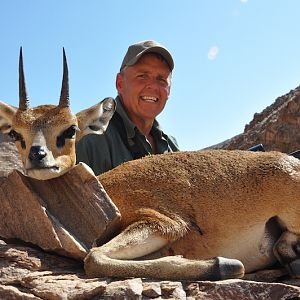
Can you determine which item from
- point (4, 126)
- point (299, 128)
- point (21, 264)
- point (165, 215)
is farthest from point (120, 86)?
point (299, 128)

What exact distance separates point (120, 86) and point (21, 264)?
548cm

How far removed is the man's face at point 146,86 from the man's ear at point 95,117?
1950mm

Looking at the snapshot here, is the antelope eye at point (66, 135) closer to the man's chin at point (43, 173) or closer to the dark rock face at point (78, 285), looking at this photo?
the man's chin at point (43, 173)

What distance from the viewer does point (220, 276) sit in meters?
5.04

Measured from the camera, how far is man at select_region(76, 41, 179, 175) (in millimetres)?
8789

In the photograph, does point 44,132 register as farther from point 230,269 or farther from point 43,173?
point 230,269

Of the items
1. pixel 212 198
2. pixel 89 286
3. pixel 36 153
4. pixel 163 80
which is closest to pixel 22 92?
pixel 36 153

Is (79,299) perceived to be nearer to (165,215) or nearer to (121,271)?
(121,271)

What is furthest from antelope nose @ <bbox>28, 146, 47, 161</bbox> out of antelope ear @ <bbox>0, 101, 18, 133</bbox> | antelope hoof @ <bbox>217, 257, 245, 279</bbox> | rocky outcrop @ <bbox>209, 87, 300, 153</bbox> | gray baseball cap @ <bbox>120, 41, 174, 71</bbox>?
rocky outcrop @ <bbox>209, 87, 300, 153</bbox>

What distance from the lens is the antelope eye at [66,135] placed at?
5926 millimetres

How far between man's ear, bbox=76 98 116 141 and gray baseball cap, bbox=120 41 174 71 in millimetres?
1789

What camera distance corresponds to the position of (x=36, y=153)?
17.9 feet

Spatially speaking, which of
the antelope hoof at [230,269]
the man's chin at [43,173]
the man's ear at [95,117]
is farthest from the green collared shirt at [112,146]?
the antelope hoof at [230,269]

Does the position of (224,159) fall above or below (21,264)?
above
